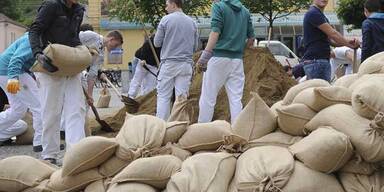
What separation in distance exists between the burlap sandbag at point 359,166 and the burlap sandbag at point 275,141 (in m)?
0.33

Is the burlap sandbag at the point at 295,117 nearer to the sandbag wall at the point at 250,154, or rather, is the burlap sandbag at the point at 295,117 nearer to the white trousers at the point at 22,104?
the sandbag wall at the point at 250,154

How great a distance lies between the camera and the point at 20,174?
11.5 feet

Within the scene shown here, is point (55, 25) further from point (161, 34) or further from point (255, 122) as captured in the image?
point (255, 122)

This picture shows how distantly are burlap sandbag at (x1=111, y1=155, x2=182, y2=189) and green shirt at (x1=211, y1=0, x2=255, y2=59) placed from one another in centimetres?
431

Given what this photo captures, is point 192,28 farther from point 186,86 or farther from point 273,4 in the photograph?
point 273,4

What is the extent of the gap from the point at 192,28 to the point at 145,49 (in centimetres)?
299

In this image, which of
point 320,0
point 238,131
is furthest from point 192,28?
point 238,131

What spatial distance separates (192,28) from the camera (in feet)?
26.6

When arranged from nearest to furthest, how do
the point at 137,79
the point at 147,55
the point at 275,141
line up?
the point at 275,141, the point at 147,55, the point at 137,79

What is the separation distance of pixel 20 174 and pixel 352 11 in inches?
1095

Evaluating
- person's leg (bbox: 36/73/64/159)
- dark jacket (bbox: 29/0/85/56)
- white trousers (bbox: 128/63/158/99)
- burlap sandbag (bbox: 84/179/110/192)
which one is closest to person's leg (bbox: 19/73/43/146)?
person's leg (bbox: 36/73/64/159)

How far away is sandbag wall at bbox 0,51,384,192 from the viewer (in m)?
2.88

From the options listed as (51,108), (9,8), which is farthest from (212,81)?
(9,8)

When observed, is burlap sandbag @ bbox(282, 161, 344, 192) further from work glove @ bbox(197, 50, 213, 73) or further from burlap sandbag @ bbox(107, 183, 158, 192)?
work glove @ bbox(197, 50, 213, 73)
